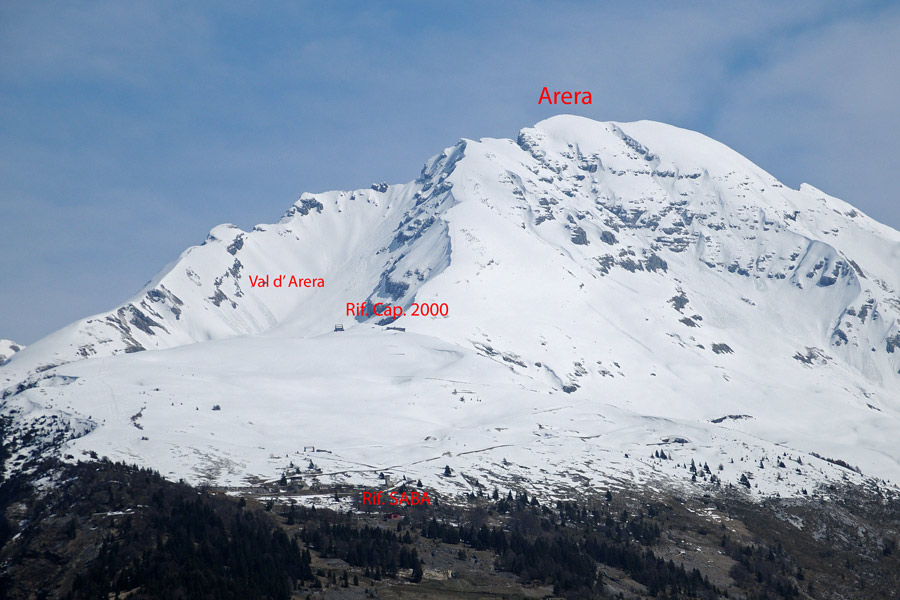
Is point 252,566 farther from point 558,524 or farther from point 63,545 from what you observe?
point 558,524

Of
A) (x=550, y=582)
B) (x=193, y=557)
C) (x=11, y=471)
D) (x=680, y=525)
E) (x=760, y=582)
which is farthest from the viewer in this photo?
(x=680, y=525)

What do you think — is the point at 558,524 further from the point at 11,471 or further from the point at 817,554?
the point at 11,471

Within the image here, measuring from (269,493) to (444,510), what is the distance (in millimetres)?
30888

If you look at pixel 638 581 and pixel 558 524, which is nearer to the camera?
pixel 638 581

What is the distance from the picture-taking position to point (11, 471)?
181875 millimetres

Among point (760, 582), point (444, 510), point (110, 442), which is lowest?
point (760, 582)

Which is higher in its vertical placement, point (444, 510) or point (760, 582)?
point (444, 510)

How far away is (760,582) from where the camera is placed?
169 metres

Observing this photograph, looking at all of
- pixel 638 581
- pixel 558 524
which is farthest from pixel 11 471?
pixel 638 581

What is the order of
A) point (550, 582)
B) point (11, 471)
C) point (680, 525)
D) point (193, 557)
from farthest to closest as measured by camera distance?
1. point (680, 525)
2. point (11, 471)
3. point (550, 582)
4. point (193, 557)

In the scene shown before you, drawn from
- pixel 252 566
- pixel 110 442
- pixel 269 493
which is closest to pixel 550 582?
pixel 252 566

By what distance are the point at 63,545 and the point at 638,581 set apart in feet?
273

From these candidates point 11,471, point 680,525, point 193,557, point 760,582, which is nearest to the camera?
point 193,557

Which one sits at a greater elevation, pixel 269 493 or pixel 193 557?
pixel 269 493
